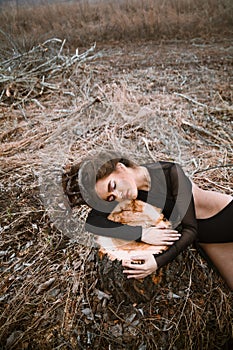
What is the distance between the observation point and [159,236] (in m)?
1.79

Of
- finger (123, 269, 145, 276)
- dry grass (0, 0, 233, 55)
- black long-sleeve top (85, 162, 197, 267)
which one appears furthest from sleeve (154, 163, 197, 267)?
dry grass (0, 0, 233, 55)

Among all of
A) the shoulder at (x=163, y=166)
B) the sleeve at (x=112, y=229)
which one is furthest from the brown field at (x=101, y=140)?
the shoulder at (x=163, y=166)

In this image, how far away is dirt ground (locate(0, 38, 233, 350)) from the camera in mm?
1963

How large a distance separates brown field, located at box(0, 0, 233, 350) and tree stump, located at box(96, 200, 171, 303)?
0.08 m

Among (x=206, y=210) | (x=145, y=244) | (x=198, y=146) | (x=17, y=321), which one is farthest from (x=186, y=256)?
(x=198, y=146)

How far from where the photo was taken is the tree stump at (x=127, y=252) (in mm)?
1759

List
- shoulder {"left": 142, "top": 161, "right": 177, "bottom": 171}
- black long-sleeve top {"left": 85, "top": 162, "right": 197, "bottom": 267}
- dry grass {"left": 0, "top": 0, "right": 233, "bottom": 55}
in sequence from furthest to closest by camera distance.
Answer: dry grass {"left": 0, "top": 0, "right": 233, "bottom": 55}, shoulder {"left": 142, "top": 161, "right": 177, "bottom": 171}, black long-sleeve top {"left": 85, "top": 162, "right": 197, "bottom": 267}

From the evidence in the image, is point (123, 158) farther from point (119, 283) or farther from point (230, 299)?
point (230, 299)

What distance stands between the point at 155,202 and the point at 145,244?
0.28 metres

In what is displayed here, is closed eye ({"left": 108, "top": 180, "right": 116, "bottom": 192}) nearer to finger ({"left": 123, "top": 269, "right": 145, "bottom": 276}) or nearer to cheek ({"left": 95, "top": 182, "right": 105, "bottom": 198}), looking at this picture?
cheek ({"left": 95, "top": 182, "right": 105, "bottom": 198})

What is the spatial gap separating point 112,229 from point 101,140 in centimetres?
173

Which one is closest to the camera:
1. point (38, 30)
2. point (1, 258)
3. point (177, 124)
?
point (1, 258)

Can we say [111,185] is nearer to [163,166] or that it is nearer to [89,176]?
[89,176]

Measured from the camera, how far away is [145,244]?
1.79 meters
